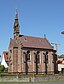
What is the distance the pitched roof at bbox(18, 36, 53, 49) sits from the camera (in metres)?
105

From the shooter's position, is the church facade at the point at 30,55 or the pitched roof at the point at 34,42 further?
the pitched roof at the point at 34,42

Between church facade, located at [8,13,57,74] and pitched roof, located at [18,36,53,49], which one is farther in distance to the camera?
pitched roof, located at [18,36,53,49]

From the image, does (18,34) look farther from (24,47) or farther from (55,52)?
(55,52)

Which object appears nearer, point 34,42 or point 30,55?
point 30,55

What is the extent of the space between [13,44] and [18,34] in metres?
4.37

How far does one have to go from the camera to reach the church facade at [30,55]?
102m

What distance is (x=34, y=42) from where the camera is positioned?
108 meters

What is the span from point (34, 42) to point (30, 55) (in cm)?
617

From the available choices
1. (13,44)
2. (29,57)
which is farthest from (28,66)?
(13,44)

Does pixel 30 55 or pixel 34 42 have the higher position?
pixel 34 42

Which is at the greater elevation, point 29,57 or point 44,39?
point 44,39

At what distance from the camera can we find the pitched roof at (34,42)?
105 meters

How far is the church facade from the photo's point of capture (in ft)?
336

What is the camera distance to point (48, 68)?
108 metres
